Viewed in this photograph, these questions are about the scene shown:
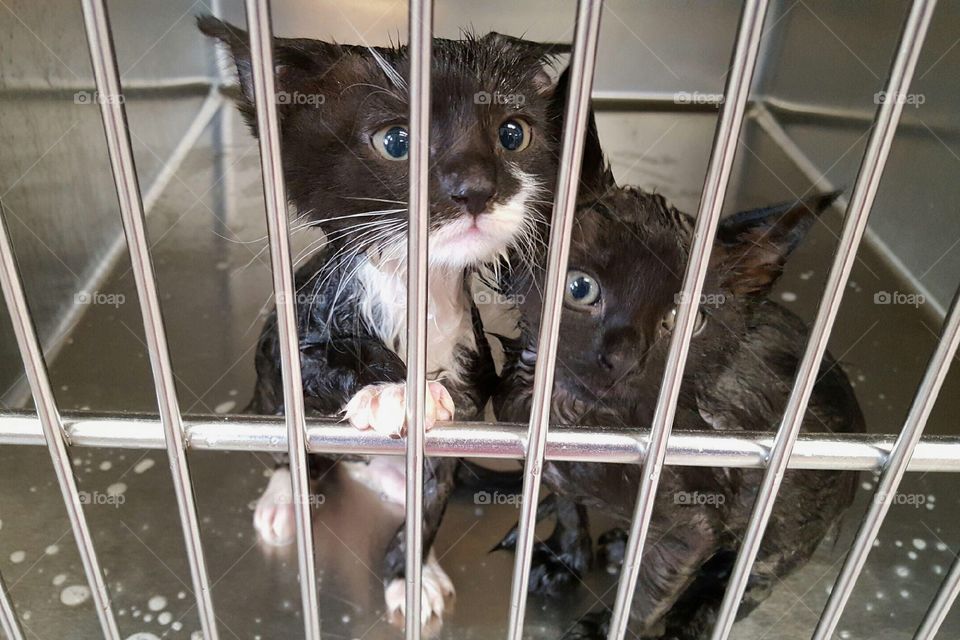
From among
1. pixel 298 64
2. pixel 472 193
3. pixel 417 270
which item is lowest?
pixel 417 270

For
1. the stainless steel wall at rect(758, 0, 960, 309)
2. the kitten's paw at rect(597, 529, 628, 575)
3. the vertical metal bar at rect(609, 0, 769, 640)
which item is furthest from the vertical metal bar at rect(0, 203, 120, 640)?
the stainless steel wall at rect(758, 0, 960, 309)

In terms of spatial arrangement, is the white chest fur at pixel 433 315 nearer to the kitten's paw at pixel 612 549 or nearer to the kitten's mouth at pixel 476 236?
the kitten's mouth at pixel 476 236

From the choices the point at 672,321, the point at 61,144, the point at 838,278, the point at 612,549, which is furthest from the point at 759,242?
the point at 61,144

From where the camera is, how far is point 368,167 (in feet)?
2.49

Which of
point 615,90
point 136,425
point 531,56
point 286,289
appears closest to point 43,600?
point 136,425

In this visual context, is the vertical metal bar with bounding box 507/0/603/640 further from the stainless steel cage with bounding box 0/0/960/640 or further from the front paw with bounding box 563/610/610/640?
the front paw with bounding box 563/610/610/640

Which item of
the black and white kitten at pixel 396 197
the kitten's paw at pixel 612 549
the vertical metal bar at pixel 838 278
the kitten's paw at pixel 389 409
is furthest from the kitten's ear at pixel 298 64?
the kitten's paw at pixel 612 549

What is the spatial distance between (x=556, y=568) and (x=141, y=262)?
2.08ft

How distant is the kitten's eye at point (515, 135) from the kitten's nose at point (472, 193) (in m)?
0.12

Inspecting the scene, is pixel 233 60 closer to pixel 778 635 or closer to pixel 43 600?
pixel 43 600

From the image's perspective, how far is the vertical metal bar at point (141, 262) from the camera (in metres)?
0.45

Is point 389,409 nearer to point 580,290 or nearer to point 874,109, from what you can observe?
point 580,290

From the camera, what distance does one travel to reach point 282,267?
20.1 inches

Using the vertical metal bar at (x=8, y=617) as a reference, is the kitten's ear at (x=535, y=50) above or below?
above
